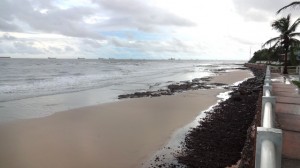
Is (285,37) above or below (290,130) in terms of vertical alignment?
above

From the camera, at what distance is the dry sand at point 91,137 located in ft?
27.7

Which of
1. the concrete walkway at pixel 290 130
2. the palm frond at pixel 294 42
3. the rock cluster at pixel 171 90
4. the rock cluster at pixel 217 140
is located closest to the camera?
the concrete walkway at pixel 290 130

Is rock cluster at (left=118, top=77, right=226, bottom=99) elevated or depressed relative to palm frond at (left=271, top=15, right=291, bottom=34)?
depressed

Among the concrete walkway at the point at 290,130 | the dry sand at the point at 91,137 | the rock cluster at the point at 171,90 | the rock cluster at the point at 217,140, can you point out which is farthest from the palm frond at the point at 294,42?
the concrete walkway at the point at 290,130

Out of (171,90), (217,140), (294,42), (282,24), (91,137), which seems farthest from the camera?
(282,24)

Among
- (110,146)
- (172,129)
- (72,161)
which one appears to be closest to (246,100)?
(172,129)

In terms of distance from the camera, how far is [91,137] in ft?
34.7

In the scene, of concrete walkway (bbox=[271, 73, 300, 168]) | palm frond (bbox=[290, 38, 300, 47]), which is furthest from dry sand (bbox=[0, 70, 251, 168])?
palm frond (bbox=[290, 38, 300, 47])

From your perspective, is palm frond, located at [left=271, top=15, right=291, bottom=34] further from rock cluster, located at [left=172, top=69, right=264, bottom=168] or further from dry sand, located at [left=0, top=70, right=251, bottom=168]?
dry sand, located at [left=0, top=70, right=251, bottom=168]

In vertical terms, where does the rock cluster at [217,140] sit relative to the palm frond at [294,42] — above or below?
below

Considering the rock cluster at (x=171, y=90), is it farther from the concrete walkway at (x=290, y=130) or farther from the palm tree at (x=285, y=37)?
the concrete walkway at (x=290, y=130)

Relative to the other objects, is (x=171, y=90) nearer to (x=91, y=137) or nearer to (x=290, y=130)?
(x=91, y=137)

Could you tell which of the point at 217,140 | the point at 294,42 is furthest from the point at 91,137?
the point at 294,42

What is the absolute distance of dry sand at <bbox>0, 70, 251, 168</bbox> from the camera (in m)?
8.43
